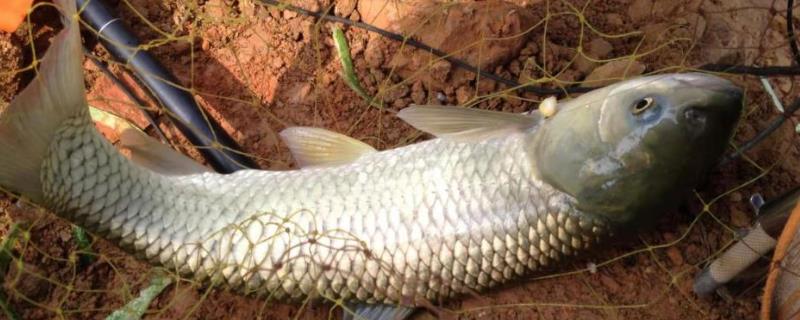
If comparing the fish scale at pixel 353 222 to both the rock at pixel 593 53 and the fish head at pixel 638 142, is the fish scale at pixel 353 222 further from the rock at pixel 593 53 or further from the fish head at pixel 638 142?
the rock at pixel 593 53

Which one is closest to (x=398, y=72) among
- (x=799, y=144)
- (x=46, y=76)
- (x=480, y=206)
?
(x=480, y=206)

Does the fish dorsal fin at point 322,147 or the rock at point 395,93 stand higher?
the rock at point 395,93

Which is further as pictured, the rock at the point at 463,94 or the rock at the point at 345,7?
the rock at the point at 345,7

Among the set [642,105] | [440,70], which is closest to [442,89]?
[440,70]

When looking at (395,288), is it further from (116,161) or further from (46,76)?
(46,76)

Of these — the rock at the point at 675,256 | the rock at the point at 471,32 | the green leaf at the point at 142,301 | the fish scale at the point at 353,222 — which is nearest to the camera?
the fish scale at the point at 353,222

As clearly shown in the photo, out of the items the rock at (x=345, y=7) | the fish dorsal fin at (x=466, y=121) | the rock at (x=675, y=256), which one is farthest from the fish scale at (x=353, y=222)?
the rock at (x=345, y=7)

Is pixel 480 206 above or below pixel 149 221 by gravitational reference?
below

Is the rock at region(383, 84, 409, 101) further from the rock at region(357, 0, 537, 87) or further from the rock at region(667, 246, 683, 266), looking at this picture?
the rock at region(667, 246, 683, 266)
